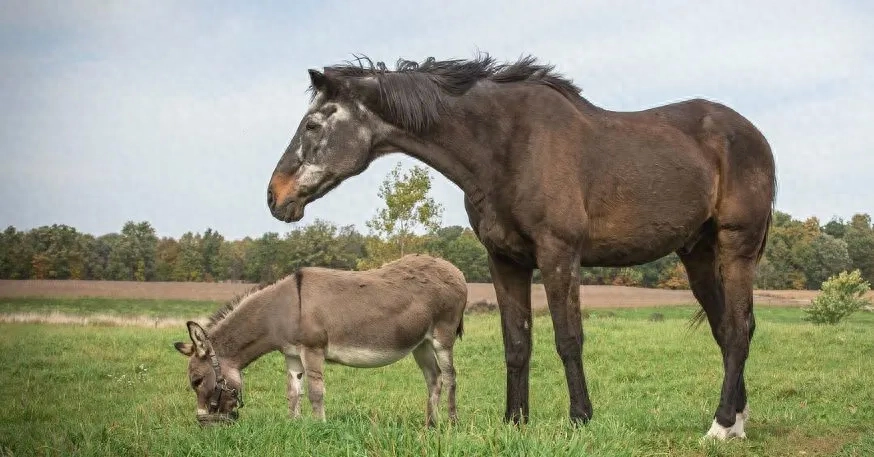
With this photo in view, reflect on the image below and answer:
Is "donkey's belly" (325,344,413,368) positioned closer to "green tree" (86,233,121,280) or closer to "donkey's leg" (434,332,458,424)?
"donkey's leg" (434,332,458,424)

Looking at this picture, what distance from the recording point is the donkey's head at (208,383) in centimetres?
832

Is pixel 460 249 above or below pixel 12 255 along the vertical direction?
above

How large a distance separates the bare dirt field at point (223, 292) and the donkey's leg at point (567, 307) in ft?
14.0

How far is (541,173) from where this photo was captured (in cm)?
632

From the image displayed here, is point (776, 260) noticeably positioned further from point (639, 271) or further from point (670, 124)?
point (670, 124)

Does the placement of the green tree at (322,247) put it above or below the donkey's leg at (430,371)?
above

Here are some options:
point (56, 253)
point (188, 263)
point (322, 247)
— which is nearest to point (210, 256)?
point (188, 263)

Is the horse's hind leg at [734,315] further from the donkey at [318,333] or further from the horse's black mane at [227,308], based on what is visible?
the horse's black mane at [227,308]

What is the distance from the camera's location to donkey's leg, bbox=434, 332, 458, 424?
915 cm

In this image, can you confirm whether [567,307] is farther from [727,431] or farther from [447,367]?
[447,367]

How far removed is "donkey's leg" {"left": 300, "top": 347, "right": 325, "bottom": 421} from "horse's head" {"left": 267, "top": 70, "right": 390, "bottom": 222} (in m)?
2.83

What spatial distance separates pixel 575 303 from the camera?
636cm

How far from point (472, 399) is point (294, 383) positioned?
14.8ft

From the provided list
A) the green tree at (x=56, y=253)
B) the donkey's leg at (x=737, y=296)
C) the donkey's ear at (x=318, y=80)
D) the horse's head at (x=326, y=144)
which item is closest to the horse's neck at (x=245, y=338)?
the green tree at (x=56, y=253)
